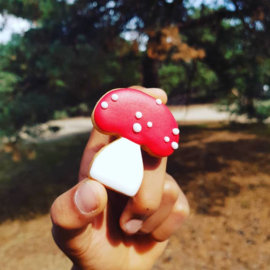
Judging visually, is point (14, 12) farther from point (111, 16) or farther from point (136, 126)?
point (136, 126)

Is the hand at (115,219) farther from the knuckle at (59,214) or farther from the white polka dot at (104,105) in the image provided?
the white polka dot at (104,105)

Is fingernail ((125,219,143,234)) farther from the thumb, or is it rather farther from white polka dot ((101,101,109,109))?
white polka dot ((101,101,109,109))

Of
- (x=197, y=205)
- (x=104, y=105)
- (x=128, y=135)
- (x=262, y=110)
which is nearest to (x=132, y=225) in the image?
(x=128, y=135)

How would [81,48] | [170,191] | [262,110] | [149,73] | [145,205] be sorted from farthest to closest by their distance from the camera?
1. [262,110]
2. [149,73]
3. [81,48]
4. [170,191]
5. [145,205]

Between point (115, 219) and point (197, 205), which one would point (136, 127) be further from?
point (197, 205)

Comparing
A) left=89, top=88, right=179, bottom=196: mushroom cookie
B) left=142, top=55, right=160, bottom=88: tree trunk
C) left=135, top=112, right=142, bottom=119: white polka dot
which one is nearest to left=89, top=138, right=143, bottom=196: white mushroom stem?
left=89, top=88, right=179, bottom=196: mushroom cookie

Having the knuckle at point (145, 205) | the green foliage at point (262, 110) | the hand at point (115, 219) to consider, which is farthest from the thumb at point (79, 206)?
the green foliage at point (262, 110)
